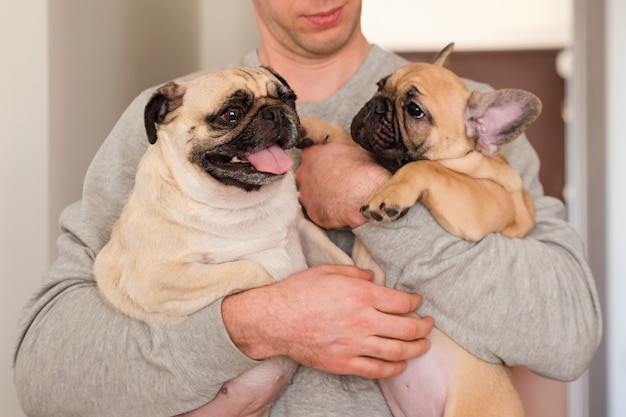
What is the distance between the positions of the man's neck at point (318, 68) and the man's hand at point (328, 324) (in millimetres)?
609

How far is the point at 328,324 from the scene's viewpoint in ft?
4.17

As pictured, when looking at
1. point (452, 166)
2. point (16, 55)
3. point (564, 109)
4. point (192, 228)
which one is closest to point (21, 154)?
point (16, 55)

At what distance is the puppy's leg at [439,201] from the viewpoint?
4.23 feet

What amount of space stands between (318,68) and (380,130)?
0.40 metres

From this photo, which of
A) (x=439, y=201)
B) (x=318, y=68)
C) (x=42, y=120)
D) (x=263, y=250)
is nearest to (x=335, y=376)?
(x=263, y=250)

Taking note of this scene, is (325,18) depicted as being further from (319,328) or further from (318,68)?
(319,328)

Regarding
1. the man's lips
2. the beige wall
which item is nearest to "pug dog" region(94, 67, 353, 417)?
the man's lips

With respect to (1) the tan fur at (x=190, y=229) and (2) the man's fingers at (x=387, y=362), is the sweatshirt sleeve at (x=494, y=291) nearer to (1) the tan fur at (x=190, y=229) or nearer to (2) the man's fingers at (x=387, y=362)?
(2) the man's fingers at (x=387, y=362)

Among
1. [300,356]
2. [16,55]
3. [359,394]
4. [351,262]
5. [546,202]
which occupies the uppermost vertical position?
[16,55]

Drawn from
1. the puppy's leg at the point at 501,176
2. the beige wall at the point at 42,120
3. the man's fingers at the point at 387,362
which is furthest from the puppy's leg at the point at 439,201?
the beige wall at the point at 42,120

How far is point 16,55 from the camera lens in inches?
66.7

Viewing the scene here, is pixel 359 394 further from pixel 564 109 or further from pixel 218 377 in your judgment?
pixel 564 109

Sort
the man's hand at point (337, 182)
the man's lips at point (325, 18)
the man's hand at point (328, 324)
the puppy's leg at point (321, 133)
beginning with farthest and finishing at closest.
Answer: the man's lips at point (325, 18)
the puppy's leg at point (321, 133)
the man's hand at point (337, 182)
the man's hand at point (328, 324)

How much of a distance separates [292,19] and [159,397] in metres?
0.91
